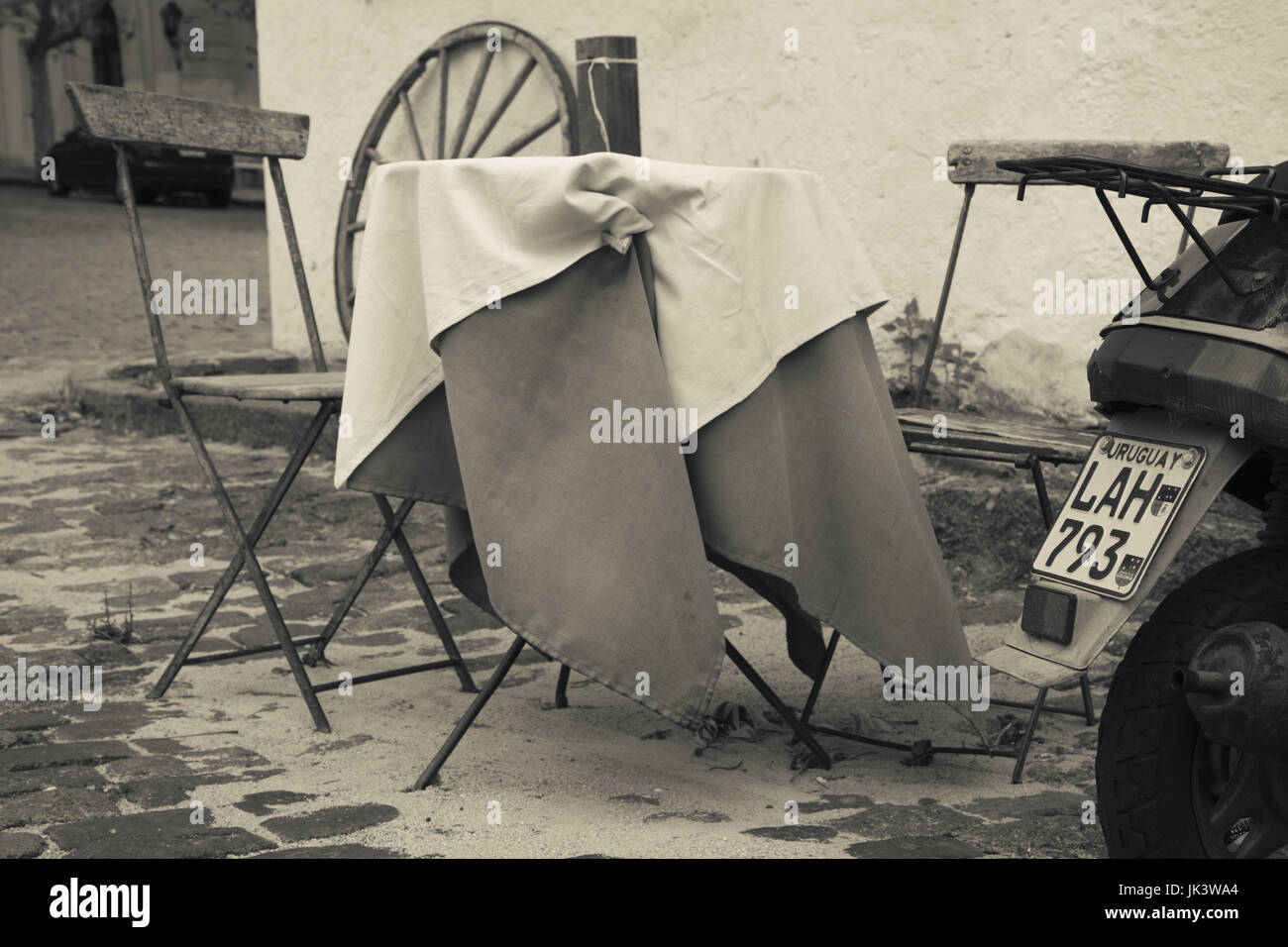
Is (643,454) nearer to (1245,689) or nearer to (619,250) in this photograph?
(619,250)

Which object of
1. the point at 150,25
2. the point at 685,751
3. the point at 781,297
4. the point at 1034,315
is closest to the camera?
the point at 781,297

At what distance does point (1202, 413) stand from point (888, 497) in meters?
0.84

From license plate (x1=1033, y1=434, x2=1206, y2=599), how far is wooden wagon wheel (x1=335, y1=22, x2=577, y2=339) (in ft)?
13.9

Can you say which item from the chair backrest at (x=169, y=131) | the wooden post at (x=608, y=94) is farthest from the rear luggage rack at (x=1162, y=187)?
the chair backrest at (x=169, y=131)

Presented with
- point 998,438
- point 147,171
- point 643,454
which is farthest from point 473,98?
point 147,171

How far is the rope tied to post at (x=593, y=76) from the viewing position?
3.57 m

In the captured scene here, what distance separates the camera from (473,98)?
6457 millimetres

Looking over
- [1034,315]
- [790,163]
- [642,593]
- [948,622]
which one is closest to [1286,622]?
[948,622]

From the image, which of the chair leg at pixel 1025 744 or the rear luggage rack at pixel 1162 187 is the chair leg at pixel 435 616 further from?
the rear luggage rack at pixel 1162 187

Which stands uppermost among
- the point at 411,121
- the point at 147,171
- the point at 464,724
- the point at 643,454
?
the point at 147,171

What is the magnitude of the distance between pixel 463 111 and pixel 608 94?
3098mm

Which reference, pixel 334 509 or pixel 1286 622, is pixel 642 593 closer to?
pixel 1286 622

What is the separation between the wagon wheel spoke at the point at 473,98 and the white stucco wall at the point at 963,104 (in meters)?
0.22

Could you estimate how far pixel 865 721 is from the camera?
3.28 metres
